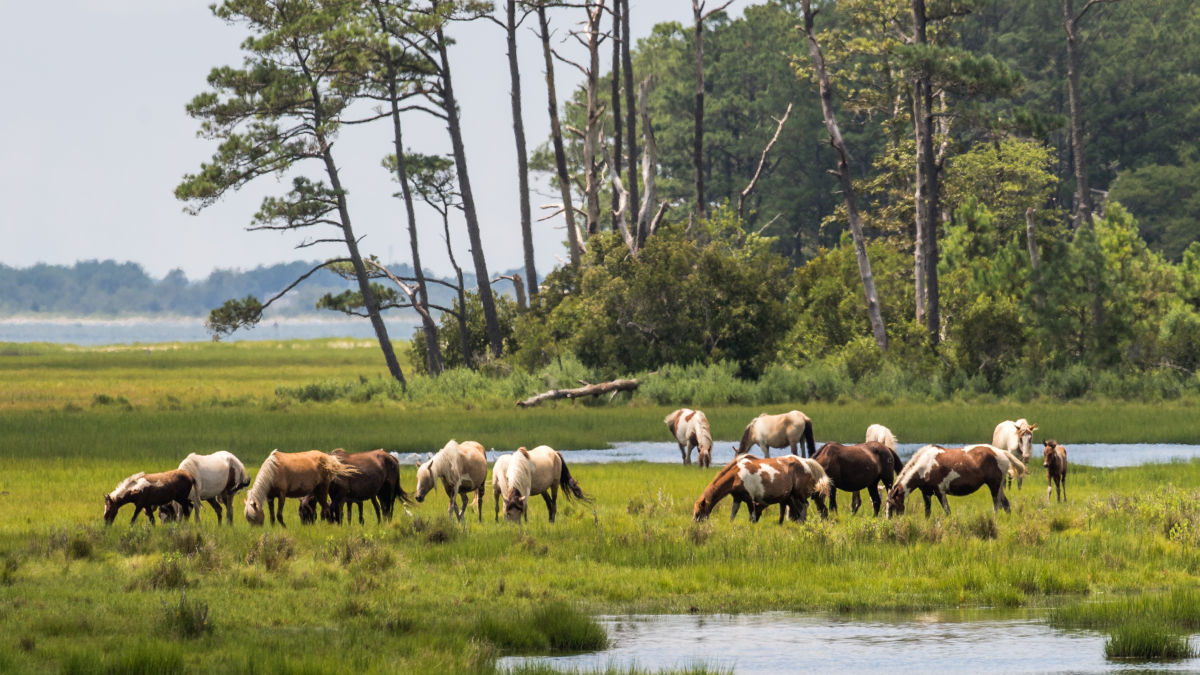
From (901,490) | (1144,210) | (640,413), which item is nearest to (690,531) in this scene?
(901,490)

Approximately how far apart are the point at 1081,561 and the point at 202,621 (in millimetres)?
11621

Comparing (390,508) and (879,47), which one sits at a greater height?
(879,47)

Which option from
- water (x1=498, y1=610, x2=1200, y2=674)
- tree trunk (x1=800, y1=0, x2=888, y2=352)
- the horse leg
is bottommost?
water (x1=498, y1=610, x2=1200, y2=674)

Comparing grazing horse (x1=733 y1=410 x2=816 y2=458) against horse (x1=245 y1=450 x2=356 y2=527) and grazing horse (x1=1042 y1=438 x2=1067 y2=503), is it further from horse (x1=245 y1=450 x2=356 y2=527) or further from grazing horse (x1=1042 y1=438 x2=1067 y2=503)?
horse (x1=245 y1=450 x2=356 y2=527)

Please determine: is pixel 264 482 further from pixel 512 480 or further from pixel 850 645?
pixel 850 645

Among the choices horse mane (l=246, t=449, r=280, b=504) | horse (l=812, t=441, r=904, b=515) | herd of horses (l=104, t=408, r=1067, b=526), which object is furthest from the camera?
horse (l=812, t=441, r=904, b=515)

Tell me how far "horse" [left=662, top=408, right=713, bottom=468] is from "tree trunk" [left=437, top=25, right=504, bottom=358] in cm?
2747

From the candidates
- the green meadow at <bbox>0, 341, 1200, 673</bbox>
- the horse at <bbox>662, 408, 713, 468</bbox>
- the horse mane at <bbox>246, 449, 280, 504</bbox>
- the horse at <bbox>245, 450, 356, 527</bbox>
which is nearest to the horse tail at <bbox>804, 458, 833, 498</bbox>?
the green meadow at <bbox>0, 341, 1200, 673</bbox>

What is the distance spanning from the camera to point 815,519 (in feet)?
71.4

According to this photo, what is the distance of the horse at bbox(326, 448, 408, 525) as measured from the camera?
76.0 feet

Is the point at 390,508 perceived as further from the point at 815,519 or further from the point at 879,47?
the point at 879,47

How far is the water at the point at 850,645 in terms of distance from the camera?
48.0 feet

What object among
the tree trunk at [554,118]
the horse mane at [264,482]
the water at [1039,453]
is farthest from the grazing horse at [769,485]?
the tree trunk at [554,118]

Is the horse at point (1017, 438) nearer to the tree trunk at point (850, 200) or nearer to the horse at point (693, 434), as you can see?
the horse at point (693, 434)
